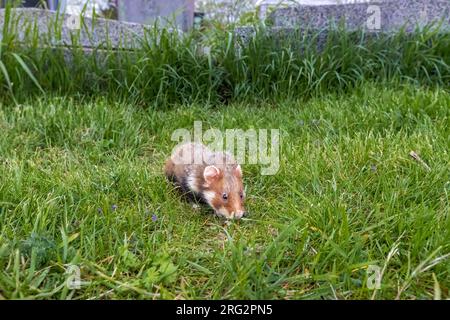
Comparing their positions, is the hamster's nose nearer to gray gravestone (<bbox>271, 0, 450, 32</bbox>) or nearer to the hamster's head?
the hamster's head

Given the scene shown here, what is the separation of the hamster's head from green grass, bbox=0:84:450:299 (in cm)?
7

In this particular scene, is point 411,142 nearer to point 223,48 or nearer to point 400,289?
point 400,289

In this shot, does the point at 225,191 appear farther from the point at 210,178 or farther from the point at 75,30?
the point at 75,30

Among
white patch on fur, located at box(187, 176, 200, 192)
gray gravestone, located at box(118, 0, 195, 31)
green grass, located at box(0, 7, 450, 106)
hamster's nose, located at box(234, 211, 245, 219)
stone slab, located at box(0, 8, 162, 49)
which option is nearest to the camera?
hamster's nose, located at box(234, 211, 245, 219)

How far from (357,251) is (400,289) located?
0.78 ft

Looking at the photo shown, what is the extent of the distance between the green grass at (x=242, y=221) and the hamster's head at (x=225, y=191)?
0.07m

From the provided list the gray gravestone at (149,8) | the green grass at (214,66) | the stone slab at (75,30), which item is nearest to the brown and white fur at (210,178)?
the green grass at (214,66)

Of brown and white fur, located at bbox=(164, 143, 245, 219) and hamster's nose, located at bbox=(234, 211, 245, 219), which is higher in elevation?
brown and white fur, located at bbox=(164, 143, 245, 219)

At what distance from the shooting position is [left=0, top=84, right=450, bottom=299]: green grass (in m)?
1.80

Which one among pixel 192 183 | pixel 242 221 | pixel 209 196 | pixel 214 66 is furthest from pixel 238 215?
pixel 214 66

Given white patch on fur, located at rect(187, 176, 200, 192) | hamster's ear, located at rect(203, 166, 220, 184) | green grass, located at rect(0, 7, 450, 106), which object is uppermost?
green grass, located at rect(0, 7, 450, 106)

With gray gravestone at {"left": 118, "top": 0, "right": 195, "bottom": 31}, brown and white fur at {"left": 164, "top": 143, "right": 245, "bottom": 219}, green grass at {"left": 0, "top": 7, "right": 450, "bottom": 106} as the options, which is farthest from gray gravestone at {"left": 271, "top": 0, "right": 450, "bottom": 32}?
brown and white fur at {"left": 164, "top": 143, "right": 245, "bottom": 219}

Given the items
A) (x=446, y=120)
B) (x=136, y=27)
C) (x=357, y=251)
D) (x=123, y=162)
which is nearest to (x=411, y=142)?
(x=446, y=120)
